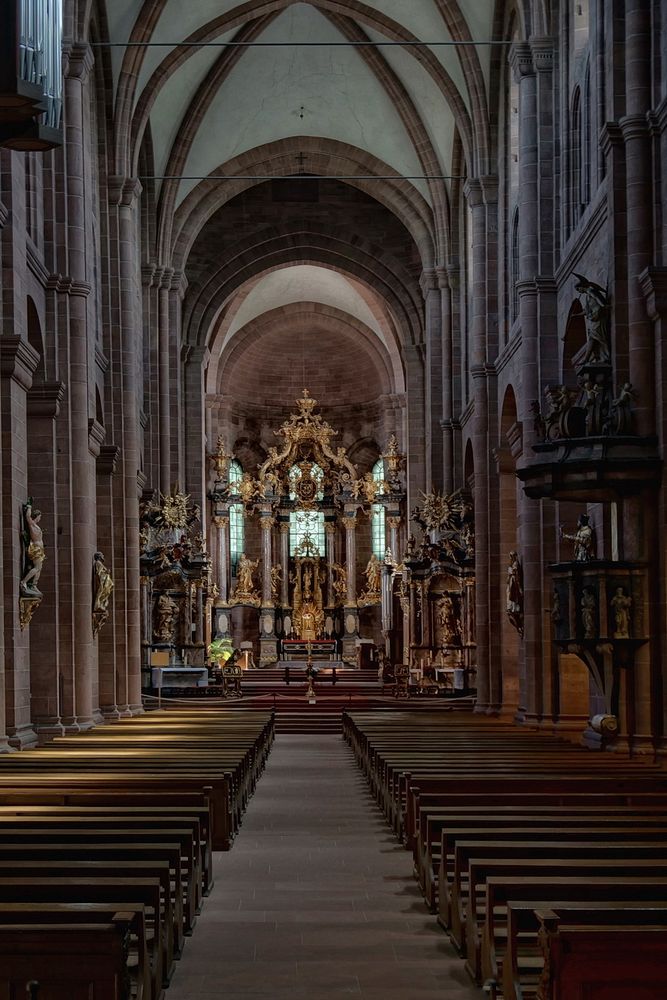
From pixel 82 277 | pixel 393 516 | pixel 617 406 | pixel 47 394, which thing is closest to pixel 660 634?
pixel 617 406

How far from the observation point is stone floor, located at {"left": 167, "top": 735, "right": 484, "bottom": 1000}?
7.55 metres

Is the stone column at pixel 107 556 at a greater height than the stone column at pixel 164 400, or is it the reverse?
the stone column at pixel 164 400

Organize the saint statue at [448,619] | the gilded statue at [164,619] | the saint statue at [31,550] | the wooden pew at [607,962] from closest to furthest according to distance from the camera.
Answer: the wooden pew at [607,962] → the saint statue at [31,550] → the saint statue at [448,619] → the gilded statue at [164,619]

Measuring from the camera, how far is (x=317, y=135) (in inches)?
1626

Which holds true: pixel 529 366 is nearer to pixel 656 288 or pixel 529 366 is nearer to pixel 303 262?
pixel 656 288

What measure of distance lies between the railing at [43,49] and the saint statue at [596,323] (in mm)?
9785

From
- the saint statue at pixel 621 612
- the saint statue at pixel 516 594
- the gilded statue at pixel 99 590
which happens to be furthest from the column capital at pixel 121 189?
the saint statue at pixel 621 612

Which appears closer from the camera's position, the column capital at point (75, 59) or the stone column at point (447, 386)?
the column capital at point (75, 59)

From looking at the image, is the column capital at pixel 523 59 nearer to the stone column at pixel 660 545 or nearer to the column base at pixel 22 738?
the stone column at pixel 660 545

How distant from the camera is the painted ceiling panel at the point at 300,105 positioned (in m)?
37.5

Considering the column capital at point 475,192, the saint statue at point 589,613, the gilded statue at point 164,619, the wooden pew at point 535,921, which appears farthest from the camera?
the gilded statue at point 164,619

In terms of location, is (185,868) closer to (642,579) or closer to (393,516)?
(642,579)

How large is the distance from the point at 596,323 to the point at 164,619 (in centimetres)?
2133

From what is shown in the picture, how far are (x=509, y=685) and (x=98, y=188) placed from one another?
13.3 m
